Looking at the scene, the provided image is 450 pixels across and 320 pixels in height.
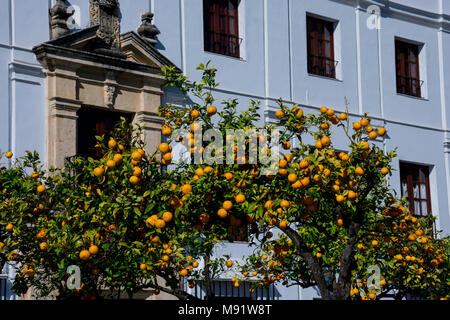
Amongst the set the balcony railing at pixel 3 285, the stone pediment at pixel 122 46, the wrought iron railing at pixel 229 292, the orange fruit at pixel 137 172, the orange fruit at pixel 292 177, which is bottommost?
the wrought iron railing at pixel 229 292

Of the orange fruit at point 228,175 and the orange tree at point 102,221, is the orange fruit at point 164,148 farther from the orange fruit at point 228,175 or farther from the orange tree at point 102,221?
the orange fruit at point 228,175

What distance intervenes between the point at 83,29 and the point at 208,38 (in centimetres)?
309

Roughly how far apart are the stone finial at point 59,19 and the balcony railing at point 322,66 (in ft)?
19.8

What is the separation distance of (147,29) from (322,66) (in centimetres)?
470

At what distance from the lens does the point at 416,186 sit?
2020cm

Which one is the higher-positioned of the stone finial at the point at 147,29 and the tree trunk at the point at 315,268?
the stone finial at the point at 147,29

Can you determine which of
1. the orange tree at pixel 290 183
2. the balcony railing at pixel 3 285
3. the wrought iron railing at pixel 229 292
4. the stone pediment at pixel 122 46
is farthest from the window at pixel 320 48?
the balcony railing at pixel 3 285

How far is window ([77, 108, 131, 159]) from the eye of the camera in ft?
50.2

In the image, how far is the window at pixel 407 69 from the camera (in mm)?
20547

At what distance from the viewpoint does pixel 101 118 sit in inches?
619

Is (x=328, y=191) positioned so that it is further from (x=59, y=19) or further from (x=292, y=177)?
(x=59, y=19)

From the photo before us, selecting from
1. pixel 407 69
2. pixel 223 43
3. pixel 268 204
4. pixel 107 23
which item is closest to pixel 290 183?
pixel 268 204

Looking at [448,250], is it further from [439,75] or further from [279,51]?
[439,75]

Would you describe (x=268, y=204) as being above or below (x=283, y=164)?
below
